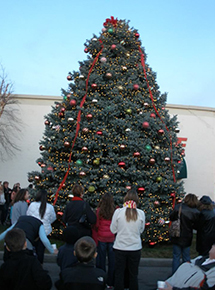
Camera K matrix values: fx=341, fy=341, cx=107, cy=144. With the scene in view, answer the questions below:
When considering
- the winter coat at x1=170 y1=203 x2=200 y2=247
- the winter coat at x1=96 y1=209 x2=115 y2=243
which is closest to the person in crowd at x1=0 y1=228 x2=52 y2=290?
the winter coat at x1=96 y1=209 x2=115 y2=243

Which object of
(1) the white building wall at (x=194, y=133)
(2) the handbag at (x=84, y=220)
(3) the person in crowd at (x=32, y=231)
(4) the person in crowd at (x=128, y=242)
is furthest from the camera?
(1) the white building wall at (x=194, y=133)

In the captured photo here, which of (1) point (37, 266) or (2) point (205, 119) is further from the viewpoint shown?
(2) point (205, 119)

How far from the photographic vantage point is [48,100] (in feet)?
61.0

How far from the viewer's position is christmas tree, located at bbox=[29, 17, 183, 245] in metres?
8.84

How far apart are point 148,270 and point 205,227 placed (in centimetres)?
227

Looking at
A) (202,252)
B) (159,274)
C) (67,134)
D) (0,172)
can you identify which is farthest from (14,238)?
(0,172)

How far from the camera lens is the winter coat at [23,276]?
3.13 meters

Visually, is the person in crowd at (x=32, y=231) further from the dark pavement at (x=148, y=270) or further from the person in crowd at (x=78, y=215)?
the dark pavement at (x=148, y=270)

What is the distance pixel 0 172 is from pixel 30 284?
15628 mm

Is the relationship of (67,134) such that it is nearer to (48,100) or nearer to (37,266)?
(37,266)

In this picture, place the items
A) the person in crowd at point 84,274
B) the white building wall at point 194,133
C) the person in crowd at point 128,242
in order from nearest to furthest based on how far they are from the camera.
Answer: the person in crowd at point 84,274
the person in crowd at point 128,242
the white building wall at point 194,133

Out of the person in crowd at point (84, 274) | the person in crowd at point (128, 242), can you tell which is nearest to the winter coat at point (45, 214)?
the person in crowd at point (128, 242)

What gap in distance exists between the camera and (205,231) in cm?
642

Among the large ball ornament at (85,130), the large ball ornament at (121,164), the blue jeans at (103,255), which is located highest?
the large ball ornament at (85,130)
